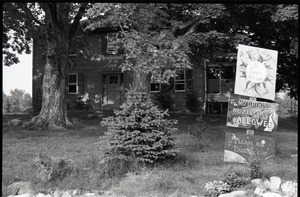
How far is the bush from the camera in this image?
712 centimetres

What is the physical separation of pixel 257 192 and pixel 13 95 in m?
26.8

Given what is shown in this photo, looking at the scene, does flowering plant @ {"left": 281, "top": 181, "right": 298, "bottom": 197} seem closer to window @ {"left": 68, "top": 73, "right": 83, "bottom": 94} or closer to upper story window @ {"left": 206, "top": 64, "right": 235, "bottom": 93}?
upper story window @ {"left": 206, "top": 64, "right": 235, "bottom": 93}

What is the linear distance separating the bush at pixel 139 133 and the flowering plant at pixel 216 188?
1543 mm

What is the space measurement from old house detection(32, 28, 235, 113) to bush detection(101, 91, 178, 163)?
14.7m

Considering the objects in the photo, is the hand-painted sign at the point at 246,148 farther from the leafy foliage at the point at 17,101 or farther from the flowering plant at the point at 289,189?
the leafy foliage at the point at 17,101

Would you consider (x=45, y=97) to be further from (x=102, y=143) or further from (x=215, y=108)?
(x=215, y=108)

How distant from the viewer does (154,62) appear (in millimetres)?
13242

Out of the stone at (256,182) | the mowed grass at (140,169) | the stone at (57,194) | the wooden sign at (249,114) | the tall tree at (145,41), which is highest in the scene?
the tall tree at (145,41)

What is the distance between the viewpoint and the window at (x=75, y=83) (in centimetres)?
2542

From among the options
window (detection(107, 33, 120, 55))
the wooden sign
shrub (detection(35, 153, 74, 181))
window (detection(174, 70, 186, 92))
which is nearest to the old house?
window (detection(174, 70, 186, 92))

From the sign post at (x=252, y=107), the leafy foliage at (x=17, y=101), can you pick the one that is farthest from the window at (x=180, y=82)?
the sign post at (x=252, y=107)

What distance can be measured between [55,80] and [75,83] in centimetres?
1040

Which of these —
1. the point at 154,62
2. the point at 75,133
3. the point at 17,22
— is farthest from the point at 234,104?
the point at 17,22

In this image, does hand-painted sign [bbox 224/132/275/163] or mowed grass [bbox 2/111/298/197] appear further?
hand-painted sign [bbox 224/132/275/163]
